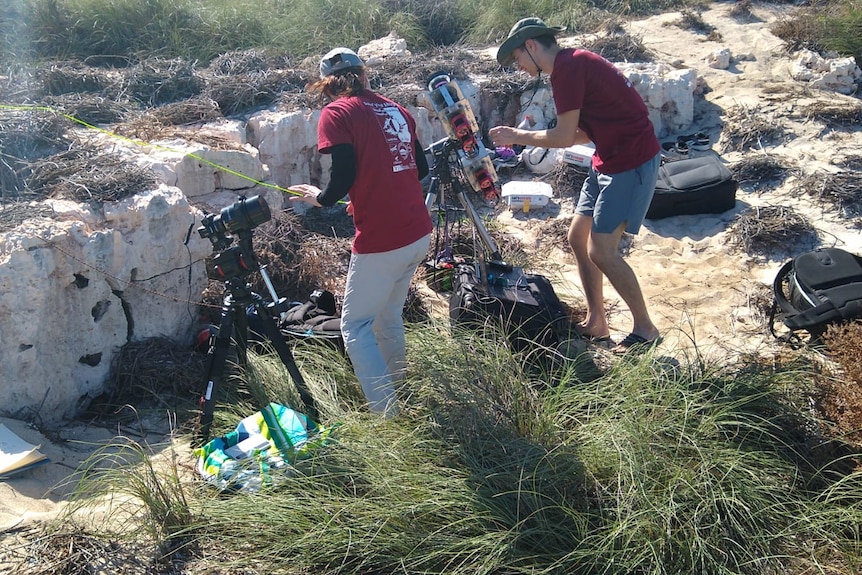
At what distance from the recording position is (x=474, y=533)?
2.98 meters

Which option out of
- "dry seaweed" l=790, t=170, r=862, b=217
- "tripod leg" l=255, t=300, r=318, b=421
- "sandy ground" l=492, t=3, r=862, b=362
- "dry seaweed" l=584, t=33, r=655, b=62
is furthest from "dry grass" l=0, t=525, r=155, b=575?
"dry seaweed" l=584, t=33, r=655, b=62

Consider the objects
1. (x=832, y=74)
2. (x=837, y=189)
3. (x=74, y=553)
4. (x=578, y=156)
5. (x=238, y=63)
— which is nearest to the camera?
(x=74, y=553)

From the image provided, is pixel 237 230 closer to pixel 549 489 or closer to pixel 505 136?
pixel 505 136

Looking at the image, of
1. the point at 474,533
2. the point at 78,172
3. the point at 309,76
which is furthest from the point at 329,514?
the point at 309,76

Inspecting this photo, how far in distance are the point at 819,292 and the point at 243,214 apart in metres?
3.49

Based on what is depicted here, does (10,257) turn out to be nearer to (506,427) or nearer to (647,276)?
(506,427)

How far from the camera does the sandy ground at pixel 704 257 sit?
3699 mm

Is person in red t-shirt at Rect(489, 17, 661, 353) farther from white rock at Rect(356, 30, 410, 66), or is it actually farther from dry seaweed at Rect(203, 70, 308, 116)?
white rock at Rect(356, 30, 410, 66)

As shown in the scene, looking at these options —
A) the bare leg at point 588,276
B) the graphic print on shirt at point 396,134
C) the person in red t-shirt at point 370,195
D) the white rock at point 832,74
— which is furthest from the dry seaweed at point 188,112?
the white rock at point 832,74

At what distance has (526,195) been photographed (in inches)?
271

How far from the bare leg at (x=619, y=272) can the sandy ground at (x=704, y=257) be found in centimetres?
21

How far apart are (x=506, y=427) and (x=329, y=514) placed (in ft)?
2.85

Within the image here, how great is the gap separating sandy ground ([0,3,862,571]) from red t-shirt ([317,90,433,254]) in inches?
63.5

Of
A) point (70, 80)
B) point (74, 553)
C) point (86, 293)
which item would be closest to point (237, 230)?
point (86, 293)
